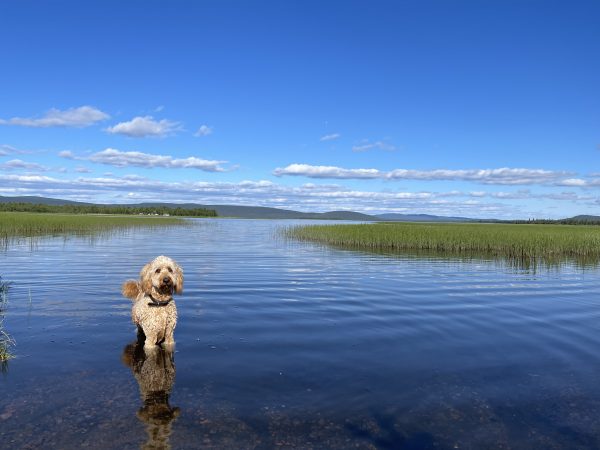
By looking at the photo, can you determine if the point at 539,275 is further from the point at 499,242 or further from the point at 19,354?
the point at 19,354

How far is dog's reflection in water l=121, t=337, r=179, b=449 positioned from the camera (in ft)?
17.9

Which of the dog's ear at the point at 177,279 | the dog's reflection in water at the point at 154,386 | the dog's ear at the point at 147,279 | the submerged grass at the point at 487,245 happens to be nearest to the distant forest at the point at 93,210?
the submerged grass at the point at 487,245

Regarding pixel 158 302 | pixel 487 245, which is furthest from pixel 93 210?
pixel 158 302

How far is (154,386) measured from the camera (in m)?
6.86

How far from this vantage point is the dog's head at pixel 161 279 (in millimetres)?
8570

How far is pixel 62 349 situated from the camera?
8.45 m

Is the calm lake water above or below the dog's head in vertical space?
below

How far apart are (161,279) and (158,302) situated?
434 millimetres

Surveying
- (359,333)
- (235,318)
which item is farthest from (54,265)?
(359,333)

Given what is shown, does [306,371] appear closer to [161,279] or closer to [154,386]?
[154,386]

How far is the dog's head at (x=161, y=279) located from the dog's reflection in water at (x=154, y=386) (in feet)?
3.17

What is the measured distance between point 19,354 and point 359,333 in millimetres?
6344

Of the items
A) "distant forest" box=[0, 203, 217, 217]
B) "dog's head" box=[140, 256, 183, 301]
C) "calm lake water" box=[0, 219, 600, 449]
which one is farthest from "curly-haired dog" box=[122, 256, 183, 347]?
"distant forest" box=[0, 203, 217, 217]

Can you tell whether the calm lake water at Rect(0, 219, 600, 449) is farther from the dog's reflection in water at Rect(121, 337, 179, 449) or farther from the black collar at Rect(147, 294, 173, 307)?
the black collar at Rect(147, 294, 173, 307)
